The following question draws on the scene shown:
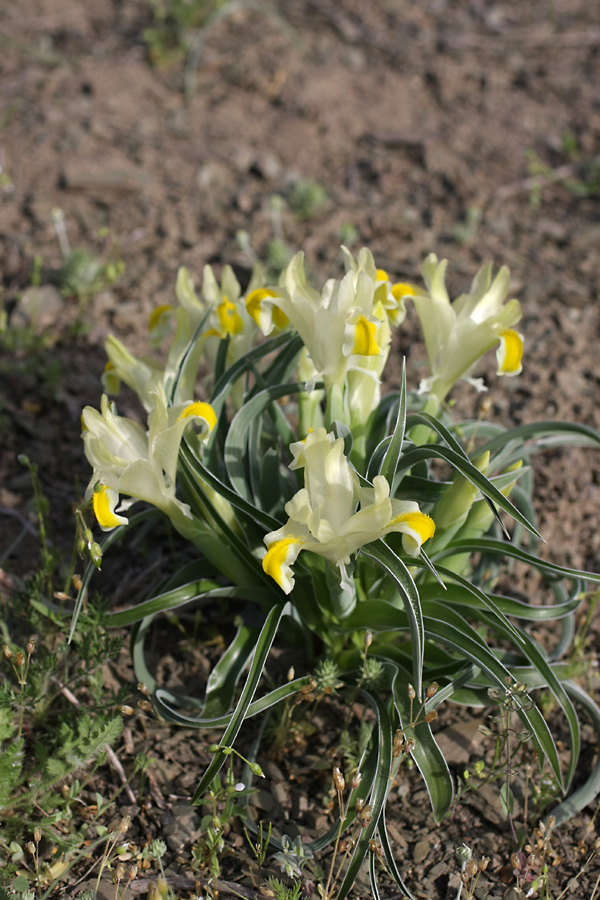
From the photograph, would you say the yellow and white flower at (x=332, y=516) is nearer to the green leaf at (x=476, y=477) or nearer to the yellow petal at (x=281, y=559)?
the yellow petal at (x=281, y=559)

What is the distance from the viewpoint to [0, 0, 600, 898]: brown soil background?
10.8ft

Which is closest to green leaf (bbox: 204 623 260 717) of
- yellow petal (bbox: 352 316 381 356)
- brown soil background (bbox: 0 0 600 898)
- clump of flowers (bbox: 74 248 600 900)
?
clump of flowers (bbox: 74 248 600 900)

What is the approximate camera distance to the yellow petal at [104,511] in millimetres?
1837

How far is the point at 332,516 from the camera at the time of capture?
5.85ft

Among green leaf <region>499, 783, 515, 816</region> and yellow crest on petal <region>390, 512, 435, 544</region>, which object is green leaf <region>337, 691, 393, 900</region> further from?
yellow crest on petal <region>390, 512, 435, 544</region>

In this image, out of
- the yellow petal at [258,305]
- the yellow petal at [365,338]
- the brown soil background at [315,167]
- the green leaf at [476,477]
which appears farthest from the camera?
the brown soil background at [315,167]

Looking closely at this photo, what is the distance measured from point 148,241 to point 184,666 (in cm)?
229

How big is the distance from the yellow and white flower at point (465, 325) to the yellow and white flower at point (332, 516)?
0.56 metres

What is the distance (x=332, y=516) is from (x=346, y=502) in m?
0.04

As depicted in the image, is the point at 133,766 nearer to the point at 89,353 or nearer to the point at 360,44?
the point at 89,353

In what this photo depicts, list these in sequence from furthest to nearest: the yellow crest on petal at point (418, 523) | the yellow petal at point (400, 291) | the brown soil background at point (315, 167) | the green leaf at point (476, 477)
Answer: the brown soil background at point (315, 167)
the yellow petal at point (400, 291)
the green leaf at point (476, 477)
the yellow crest on petal at point (418, 523)

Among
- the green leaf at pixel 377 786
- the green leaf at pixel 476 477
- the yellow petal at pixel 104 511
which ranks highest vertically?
the yellow petal at pixel 104 511

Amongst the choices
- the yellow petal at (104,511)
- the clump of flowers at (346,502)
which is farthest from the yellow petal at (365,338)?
the yellow petal at (104,511)

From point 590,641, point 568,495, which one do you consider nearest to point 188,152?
point 568,495
